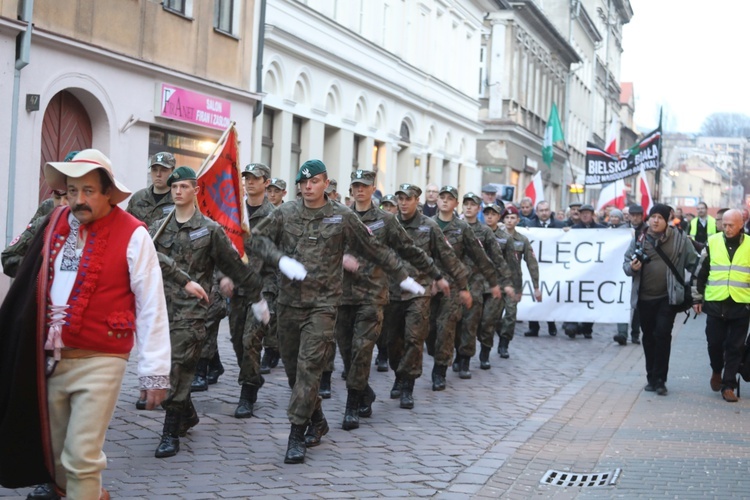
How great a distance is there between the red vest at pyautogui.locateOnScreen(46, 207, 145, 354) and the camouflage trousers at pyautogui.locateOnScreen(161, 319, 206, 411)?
103 inches

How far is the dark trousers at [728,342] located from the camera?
12469 mm

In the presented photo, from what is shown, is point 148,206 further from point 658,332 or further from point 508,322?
point 508,322

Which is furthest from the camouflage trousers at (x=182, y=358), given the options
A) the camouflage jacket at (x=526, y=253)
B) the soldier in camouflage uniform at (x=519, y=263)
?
the camouflage jacket at (x=526, y=253)

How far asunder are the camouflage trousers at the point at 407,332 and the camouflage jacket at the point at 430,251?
0.33ft

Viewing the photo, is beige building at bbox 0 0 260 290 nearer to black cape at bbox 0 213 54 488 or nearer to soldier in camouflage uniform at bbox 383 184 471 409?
soldier in camouflage uniform at bbox 383 184 471 409

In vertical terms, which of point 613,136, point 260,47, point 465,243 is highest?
point 260,47

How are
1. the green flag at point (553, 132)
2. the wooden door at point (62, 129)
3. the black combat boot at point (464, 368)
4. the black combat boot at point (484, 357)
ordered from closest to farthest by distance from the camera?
the black combat boot at point (464, 368), the black combat boot at point (484, 357), the wooden door at point (62, 129), the green flag at point (553, 132)

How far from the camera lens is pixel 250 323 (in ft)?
33.8

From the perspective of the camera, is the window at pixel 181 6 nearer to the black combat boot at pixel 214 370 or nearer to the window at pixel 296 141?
the window at pixel 296 141

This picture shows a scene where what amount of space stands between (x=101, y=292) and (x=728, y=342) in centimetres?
850

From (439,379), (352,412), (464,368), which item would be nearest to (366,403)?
(352,412)

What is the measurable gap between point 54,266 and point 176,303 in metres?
2.82

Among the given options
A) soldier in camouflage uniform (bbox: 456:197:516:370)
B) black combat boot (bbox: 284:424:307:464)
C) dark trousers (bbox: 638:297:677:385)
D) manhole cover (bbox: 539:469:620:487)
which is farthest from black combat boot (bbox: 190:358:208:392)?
dark trousers (bbox: 638:297:677:385)

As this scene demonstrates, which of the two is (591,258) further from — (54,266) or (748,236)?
(54,266)
